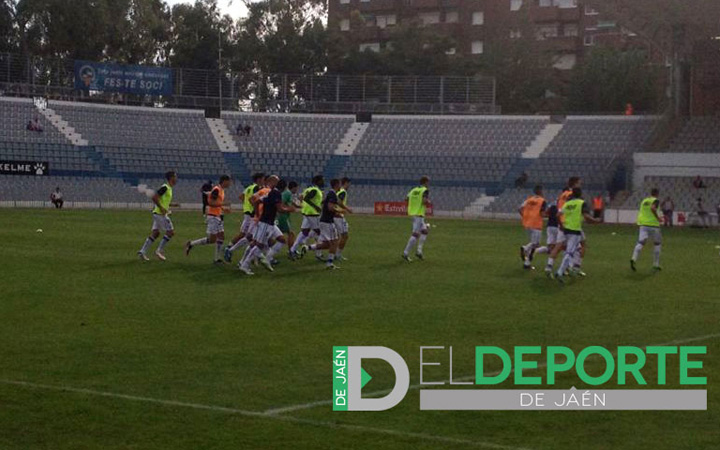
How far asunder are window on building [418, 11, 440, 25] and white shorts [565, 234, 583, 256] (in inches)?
3386

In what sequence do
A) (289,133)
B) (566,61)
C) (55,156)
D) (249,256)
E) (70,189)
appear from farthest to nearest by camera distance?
(566,61), (289,133), (55,156), (70,189), (249,256)

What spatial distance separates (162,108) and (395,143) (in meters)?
16.0

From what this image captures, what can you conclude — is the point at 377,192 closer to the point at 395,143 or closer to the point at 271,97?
the point at 395,143

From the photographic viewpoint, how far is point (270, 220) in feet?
78.6

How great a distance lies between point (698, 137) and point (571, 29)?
41.1 metres

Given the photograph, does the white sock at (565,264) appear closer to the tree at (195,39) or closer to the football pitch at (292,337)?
the football pitch at (292,337)

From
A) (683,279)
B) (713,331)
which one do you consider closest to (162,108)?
(683,279)

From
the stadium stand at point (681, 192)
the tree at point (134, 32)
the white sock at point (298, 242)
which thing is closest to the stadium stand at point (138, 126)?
the tree at point (134, 32)

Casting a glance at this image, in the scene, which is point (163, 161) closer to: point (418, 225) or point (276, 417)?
point (418, 225)

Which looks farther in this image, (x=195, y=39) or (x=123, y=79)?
(x=195, y=39)

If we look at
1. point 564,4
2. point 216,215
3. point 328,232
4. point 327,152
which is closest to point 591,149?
point 327,152

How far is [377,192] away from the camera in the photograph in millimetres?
71062

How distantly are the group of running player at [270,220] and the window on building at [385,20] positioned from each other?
274 ft

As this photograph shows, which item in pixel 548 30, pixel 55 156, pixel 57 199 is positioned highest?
pixel 548 30
